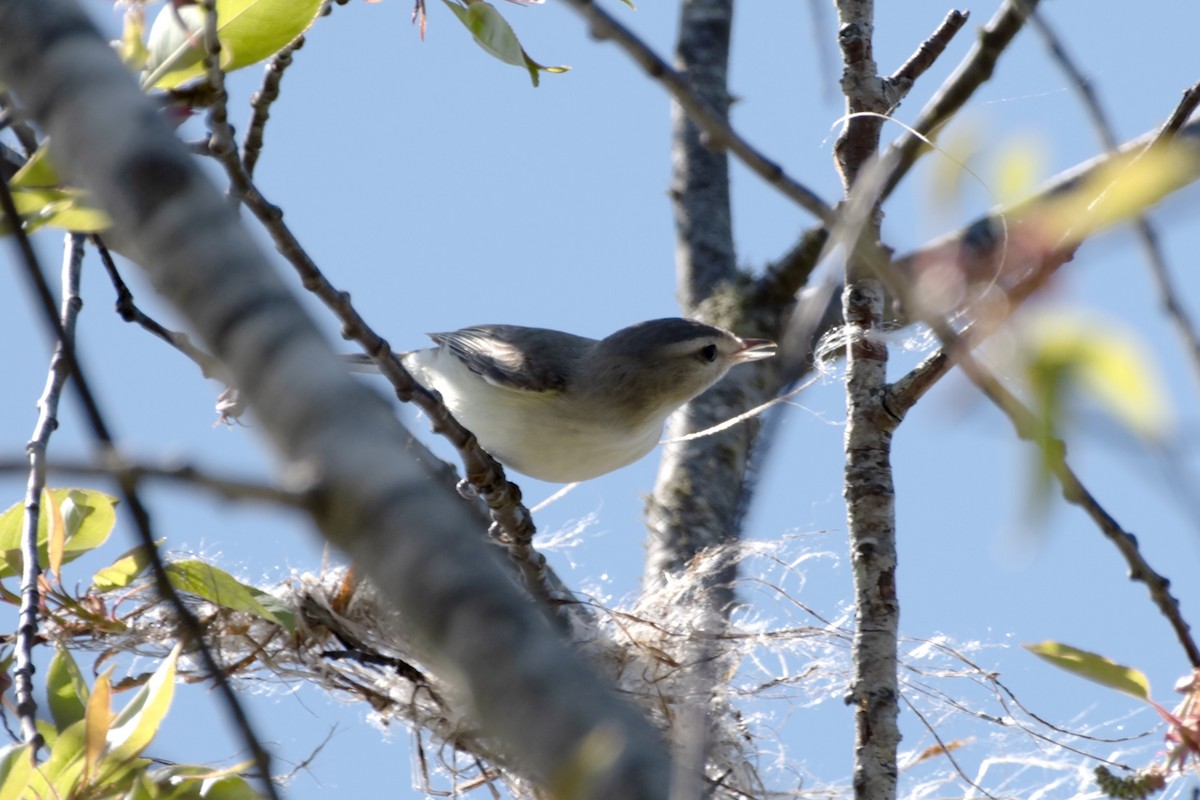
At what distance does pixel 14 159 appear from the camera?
8.39 feet

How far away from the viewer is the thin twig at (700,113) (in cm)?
85

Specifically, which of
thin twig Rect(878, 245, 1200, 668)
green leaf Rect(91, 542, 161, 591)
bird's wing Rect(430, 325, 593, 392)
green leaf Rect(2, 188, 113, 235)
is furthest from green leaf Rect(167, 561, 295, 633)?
thin twig Rect(878, 245, 1200, 668)

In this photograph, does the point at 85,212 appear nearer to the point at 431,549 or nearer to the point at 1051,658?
the point at 431,549

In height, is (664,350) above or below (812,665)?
above

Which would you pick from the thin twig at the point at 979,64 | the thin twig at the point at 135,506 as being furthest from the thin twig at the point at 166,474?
the thin twig at the point at 979,64

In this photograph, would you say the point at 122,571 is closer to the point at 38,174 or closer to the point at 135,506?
the point at 38,174

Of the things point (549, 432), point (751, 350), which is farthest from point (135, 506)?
point (751, 350)

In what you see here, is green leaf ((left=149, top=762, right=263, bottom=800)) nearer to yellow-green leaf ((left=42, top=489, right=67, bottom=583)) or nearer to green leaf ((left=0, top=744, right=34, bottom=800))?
green leaf ((left=0, top=744, right=34, bottom=800))

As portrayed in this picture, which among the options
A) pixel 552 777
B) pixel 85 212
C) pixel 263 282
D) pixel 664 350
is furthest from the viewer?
pixel 664 350

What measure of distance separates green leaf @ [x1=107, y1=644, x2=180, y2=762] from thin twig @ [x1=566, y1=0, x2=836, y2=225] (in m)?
1.26

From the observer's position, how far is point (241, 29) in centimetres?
190

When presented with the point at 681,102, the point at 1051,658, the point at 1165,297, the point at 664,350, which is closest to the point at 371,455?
the point at 681,102

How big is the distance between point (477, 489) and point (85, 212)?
1468 mm

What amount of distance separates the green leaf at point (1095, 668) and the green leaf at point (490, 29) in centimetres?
139
